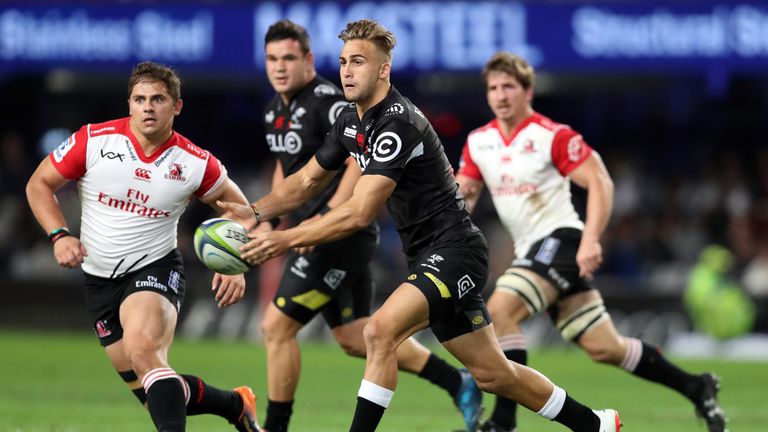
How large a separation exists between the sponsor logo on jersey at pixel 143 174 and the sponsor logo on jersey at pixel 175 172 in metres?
0.10

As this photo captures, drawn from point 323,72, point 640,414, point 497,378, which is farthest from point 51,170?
point 323,72

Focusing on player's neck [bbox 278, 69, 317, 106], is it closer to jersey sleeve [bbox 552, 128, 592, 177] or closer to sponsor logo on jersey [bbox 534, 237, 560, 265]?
jersey sleeve [bbox 552, 128, 592, 177]

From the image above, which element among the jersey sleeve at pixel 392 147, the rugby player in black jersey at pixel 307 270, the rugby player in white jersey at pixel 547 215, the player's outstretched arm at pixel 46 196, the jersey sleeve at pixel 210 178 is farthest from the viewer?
the rugby player in white jersey at pixel 547 215

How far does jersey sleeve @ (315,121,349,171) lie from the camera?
24.8 ft

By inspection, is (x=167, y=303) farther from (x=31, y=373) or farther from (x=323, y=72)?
(x=323, y=72)

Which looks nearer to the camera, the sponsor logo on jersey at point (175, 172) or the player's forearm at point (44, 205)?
the player's forearm at point (44, 205)

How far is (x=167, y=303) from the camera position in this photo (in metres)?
7.66

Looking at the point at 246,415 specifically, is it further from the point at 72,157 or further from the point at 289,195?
the point at 72,157

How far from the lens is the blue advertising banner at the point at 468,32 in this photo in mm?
17484

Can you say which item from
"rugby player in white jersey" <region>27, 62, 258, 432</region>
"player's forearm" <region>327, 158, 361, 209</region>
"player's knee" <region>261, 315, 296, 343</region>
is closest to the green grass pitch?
"player's knee" <region>261, 315, 296, 343</region>

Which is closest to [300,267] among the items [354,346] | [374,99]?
[354,346]

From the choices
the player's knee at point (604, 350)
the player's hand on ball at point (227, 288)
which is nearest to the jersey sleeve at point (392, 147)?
the player's hand on ball at point (227, 288)

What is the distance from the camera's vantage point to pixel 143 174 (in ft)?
25.2

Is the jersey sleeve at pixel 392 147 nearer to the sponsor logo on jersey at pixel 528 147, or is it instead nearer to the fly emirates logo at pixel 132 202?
the fly emirates logo at pixel 132 202
